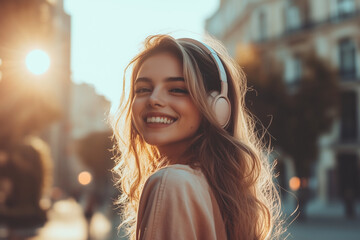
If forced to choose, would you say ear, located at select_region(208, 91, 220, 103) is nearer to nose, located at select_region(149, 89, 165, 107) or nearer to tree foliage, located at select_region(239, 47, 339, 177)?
nose, located at select_region(149, 89, 165, 107)

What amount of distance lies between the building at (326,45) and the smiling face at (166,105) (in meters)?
28.5

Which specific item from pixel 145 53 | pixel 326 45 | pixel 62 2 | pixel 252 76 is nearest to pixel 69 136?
pixel 62 2

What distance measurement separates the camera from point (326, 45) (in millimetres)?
34625

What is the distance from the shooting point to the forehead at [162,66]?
1.95 m

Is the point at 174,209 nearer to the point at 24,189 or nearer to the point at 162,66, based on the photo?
the point at 162,66

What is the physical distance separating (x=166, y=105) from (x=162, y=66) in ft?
0.47

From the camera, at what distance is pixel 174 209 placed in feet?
5.28

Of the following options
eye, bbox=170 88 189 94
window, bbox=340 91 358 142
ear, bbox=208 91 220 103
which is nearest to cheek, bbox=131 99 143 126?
eye, bbox=170 88 189 94

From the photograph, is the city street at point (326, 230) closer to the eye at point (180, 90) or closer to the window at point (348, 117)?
the eye at point (180, 90)

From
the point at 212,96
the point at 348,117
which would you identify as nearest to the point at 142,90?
the point at 212,96

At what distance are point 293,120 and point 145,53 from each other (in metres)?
20.2

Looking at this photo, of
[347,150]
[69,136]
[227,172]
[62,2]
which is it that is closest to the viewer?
[227,172]

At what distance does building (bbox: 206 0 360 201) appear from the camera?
32.6 metres

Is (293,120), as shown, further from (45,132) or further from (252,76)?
(45,132)
